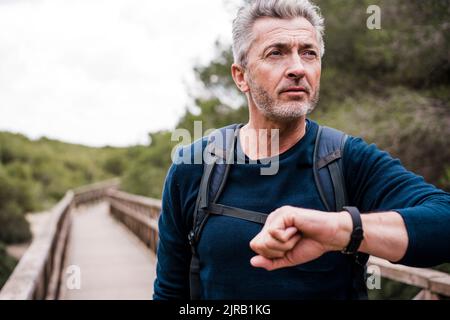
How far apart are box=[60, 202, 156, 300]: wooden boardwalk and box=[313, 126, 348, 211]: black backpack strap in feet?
14.7

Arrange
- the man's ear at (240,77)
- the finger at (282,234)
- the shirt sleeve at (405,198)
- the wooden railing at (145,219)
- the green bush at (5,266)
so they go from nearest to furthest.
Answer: the finger at (282,234) < the shirt sleeve at (405,198) < the man's ear at (240,77) < the wooden railing at (145,219) < the green bush at (5,266)

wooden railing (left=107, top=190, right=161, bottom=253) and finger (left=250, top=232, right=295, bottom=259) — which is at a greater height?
wooden railing (left=107, top=190, right=161, bottom=253)

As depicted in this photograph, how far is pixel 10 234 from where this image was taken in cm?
1391

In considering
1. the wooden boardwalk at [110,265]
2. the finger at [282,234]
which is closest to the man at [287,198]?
the finger at [282,234]

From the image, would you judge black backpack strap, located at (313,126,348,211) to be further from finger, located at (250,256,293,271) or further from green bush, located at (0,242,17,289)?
green bush, located at (0,242,17,289)

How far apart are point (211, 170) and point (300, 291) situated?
0.48 m

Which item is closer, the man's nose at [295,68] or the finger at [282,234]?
the finger at [282,234]

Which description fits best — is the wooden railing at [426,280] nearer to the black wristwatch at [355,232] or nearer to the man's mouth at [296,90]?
the man's mouth at [296,90]

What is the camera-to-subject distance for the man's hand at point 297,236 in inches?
42.9

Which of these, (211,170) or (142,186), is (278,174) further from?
(142,186)

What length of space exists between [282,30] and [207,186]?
1.92 ft

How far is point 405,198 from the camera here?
54.9 inches

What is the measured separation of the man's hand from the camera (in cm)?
109

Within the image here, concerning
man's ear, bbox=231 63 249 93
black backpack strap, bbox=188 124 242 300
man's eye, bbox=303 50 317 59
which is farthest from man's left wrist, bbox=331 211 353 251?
man's ear, bbox=231 63 249 93
